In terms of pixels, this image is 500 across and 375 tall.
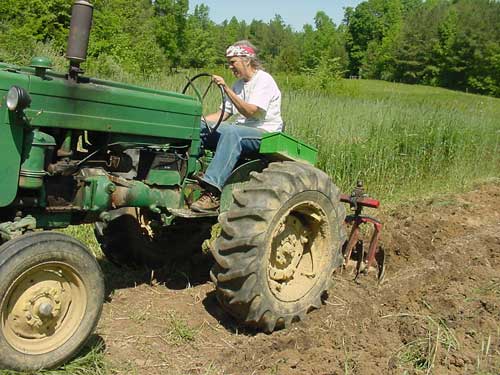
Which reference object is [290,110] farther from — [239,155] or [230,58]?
[239,155]

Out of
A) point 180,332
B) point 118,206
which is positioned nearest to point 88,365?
point 180,332

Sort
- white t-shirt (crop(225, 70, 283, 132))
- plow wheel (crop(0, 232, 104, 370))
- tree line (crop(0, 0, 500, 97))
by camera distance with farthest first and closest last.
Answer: tree line (crop(0, 0, 500, 97)) < white t-shirt (crop(225, 70, 283, 132)) < plow wheel (crop(0, 232, 104, 370))

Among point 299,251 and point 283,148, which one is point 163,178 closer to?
point 283,148

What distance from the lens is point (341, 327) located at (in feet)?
13.9

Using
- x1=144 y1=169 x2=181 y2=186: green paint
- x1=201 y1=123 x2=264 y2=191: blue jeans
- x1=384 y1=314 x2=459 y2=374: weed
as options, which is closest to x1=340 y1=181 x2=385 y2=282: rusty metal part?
x1=201 y1=123 x2=264 y2=191: blue jeans

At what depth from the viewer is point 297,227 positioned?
464cm

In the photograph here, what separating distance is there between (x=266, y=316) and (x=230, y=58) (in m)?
2.18

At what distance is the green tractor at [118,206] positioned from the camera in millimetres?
3221

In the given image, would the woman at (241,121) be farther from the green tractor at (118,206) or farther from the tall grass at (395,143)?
the tall grass at (395,143)

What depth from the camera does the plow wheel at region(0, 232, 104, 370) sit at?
120 inches

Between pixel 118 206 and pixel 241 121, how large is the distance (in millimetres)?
1495

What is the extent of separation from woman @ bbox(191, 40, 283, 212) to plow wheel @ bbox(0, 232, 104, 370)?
1276mm

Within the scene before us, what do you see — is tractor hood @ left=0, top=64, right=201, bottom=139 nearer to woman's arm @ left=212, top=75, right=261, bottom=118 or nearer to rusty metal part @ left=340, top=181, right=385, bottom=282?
woman's arm @ left=212, top=75, right=261, bottom=118

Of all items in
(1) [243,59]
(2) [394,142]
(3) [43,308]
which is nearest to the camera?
(3) [43,308]
